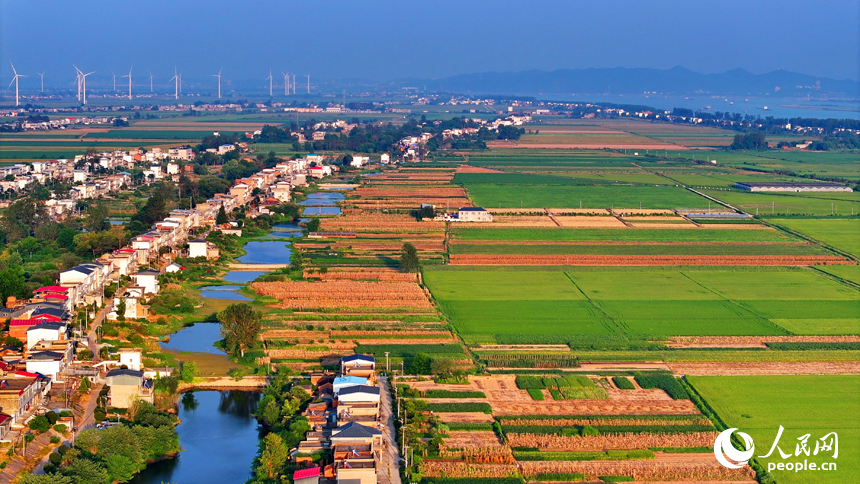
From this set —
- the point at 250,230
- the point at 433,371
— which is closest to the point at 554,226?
the point at 250,230

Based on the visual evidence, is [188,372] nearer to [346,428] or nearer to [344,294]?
[346,428]

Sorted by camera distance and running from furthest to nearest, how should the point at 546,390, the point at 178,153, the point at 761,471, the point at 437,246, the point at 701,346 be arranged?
1. the point at 178,153
2. the point at 437,246
3. the point at 701,346
4. the point at 546,390
5. the point at 761,471

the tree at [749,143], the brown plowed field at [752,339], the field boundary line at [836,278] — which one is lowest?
the brown plowed field at [752,339]

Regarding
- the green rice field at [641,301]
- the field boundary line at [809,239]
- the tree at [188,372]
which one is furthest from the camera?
the field boundary line at [809,239]

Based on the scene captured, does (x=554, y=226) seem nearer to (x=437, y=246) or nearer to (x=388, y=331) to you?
(x=437, y=246)

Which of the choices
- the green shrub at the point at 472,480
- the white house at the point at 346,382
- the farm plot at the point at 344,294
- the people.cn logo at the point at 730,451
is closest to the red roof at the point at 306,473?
the green shrub at the point at 472,480

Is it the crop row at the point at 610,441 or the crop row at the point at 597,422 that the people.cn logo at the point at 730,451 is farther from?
the crop row at the point at 597,422

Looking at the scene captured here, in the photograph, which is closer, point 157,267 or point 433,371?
point 433,371
